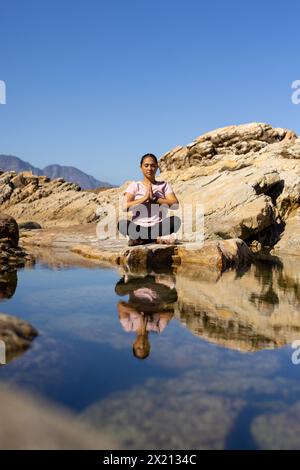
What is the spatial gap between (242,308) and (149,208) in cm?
480

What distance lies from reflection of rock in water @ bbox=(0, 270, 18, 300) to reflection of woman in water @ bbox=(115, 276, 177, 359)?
133cm

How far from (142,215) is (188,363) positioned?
6.42 metres

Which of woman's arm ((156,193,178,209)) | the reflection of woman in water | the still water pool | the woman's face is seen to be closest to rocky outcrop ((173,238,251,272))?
woman's arm ((156,193,178,209))

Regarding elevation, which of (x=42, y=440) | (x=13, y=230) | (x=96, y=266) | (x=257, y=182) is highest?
(x=257, y=182)

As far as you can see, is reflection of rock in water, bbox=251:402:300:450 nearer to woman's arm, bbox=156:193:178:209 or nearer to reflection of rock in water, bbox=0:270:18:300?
reflection of rock in water, bbox=0:270:18:300

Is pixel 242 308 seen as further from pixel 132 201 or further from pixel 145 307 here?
pixel 132 201

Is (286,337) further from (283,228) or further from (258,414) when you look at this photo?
(283,228)

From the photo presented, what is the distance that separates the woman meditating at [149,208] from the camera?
894 centimetres

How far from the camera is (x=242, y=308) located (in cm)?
479

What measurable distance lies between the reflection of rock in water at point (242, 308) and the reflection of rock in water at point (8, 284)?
2.06 meters

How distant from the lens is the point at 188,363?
119 inches

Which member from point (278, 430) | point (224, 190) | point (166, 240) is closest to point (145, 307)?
point (278, 430)

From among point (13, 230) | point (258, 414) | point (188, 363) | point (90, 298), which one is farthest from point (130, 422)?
point (13, 230)

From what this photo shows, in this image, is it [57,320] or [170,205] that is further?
[170,205]
